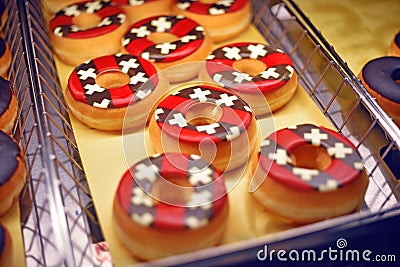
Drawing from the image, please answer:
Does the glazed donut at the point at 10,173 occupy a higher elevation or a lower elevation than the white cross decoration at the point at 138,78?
lower

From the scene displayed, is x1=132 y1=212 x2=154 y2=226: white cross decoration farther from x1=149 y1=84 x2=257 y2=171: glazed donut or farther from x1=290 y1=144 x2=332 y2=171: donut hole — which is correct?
x1=290 y1=144 x2=332 y2=171: donut hole

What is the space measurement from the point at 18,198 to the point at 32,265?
197 millimetres

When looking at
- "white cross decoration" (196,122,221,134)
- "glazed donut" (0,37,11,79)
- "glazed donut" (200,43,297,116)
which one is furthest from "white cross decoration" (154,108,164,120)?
"glazed donut" (0,37,11,79)

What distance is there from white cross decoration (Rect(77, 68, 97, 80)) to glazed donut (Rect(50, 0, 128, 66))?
0.16 m

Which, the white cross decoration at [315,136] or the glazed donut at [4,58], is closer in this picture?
the white cross decoration at [315,136]

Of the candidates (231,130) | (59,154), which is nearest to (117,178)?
(59,154)

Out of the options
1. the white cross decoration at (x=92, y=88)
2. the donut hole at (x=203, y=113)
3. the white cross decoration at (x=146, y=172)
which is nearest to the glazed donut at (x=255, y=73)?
the donut hole at (x=203, y=113)

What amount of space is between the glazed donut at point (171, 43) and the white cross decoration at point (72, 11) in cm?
21

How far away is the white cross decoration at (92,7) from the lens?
2.06m

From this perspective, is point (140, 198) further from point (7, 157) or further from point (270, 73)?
point (270, 73)

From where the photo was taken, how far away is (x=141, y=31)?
6.46 feet

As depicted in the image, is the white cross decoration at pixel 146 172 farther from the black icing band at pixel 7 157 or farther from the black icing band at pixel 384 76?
the black icing band at pixel 384 76

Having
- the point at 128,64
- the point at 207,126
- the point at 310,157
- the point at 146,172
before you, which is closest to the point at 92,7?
the point at 128,64

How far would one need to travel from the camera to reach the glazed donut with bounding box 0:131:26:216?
1.41 metres
